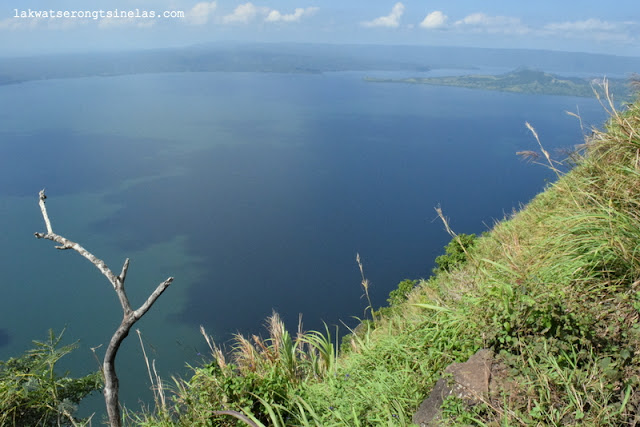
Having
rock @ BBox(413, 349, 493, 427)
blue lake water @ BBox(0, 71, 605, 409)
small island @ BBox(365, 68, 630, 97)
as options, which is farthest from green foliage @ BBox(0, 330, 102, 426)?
small island @ BBox(365, 68, 630, 97)

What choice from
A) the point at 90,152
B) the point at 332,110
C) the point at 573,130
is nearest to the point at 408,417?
the point at 90,152

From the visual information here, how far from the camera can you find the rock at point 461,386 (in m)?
2.41

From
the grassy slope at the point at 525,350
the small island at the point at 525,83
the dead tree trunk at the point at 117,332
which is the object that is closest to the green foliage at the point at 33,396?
the dead tree trunk at the point at 117,332

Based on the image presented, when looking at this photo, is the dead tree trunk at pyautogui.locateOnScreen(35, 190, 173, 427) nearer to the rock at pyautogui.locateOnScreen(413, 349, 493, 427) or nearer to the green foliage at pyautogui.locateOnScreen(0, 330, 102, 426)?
the rock at pyautogui.locateOnScreen(413, 349, 493, 427)

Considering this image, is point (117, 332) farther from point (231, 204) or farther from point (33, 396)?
point (231, 204)

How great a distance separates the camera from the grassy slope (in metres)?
2.23

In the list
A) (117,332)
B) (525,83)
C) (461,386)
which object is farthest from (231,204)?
(525,83)

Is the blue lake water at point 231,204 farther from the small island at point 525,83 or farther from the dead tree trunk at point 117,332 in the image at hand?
the small island at point 525,83

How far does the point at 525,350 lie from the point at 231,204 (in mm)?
61988

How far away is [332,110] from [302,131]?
31.1 metres

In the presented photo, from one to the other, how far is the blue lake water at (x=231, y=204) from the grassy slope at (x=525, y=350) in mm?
1971

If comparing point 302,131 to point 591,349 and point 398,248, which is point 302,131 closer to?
point 398,248

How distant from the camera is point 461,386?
2.48 metres

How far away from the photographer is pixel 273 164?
79438 millimetres
